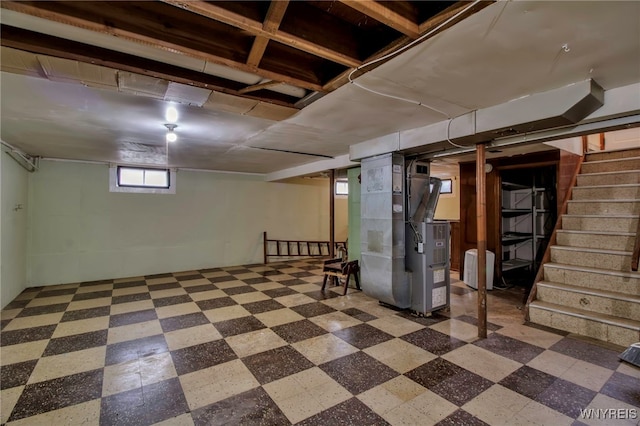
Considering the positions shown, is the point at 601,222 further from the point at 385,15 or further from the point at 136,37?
the point at 136,37

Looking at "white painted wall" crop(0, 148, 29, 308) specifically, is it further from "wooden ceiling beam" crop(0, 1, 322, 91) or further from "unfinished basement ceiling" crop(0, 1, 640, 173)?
"wooden ceiling beam" crop(0, 1, 322, 91)

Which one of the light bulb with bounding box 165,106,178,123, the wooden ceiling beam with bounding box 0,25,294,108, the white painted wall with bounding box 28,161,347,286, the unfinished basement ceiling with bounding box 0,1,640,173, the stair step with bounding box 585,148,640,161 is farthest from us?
the white painted wall with bounding box 28,161,347,286

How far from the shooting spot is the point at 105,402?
83.4 inches

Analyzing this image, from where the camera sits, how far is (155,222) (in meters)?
6.54

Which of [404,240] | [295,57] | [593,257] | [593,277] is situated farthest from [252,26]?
[593,257]

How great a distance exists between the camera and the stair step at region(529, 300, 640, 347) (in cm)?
287

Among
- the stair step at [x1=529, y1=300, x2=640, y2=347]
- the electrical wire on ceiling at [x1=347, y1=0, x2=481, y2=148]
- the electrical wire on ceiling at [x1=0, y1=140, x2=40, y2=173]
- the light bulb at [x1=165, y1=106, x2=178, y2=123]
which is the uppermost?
the light bulb at [x1=165, y1=106, x2=178, y2=123]

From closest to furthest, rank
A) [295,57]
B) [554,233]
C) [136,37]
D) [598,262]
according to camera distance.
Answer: [136,37] < [295,57] < [598,262] < [554,233]

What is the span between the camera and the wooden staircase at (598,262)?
308cm

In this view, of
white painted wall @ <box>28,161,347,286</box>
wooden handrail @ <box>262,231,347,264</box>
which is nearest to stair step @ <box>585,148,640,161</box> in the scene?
wooden handrail @ <box>262,231,347,264</box>

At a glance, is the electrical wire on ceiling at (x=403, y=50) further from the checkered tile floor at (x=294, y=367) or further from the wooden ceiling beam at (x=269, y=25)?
the checkered tile floor at (x=294, y=367)

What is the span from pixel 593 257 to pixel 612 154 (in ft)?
6.98

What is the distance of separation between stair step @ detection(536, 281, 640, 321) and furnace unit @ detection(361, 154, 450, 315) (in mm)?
1171

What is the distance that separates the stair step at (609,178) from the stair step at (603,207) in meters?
0.43
